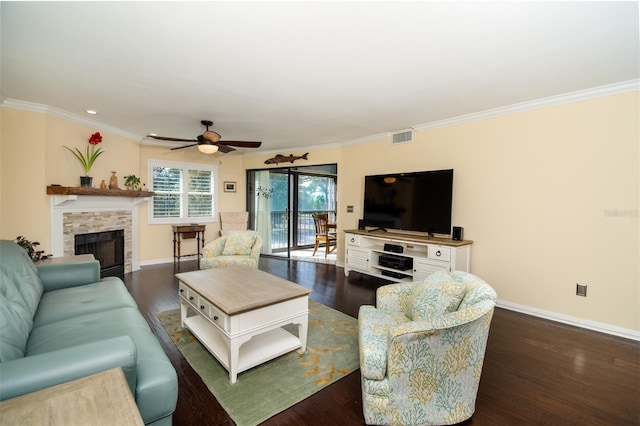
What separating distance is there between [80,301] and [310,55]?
2.65m

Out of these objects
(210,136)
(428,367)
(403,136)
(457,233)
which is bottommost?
(428,367)

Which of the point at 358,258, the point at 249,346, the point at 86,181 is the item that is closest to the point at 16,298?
the point at 249,346

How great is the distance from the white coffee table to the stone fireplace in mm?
2507

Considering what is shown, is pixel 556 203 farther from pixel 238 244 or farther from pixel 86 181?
pixel 86 181

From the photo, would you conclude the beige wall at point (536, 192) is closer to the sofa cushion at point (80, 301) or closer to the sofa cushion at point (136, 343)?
the sofa cushion at point (80, 301)

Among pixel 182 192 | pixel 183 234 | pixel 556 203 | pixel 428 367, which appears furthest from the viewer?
pixel 182 192

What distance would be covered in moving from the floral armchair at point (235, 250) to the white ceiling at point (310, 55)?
72.7 inches

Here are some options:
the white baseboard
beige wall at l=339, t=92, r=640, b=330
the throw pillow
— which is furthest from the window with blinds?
the white baseboard

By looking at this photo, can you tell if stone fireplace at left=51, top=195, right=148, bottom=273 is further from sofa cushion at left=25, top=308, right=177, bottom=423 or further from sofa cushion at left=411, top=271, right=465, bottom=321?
sofa cushion at left=411, top=271, right=465, bottom=321

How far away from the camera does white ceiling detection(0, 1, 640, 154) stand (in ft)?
5.91

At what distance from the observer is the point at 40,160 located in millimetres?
3666

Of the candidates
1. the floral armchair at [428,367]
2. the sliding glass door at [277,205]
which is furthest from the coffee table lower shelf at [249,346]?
the sliding glass door at [277,205]

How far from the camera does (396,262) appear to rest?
4.20m

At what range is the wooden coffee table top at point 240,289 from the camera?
2.12 metres
